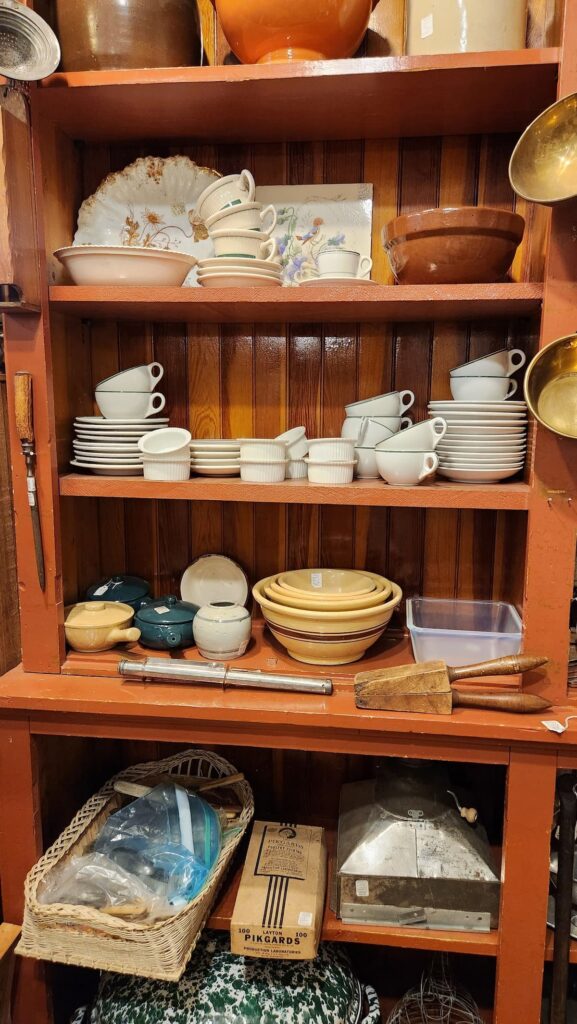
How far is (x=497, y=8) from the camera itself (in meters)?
1.30

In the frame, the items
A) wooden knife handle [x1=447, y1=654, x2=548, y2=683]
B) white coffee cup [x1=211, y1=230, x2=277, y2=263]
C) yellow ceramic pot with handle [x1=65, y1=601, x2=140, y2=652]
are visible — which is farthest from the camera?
yellow ceramic pot with handle [x1=65, y1=601, x2=140, y2=652]

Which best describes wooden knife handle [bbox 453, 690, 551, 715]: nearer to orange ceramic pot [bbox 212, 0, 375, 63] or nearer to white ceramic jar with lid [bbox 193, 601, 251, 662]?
white ceramic jar with lid [bbox 193, 601, 251, 662]

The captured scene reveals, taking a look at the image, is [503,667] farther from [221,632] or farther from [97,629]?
[97,629]

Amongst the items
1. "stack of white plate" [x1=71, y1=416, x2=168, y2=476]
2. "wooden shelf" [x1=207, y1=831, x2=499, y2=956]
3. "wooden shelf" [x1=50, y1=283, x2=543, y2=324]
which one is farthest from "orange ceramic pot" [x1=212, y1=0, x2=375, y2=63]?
"wooden shelf" [x1=207, y1=831, x2=499, y2=956]

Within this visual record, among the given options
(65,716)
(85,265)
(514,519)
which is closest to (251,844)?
A: (65,716)

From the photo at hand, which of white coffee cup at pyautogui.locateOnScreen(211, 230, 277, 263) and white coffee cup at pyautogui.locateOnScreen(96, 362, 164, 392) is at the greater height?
white coffee cup at pyautogui.locateOnScreen(211, 230, 277, 263)

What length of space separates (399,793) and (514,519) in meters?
0.67

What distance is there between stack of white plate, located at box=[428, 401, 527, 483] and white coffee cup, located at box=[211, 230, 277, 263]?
19.6 inches

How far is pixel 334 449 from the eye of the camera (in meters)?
1.41

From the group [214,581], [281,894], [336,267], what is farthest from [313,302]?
[281,894]

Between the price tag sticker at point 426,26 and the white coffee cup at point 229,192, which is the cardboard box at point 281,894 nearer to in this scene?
the white coffee cup at point 229,192

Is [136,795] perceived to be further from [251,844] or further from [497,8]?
[497,8]

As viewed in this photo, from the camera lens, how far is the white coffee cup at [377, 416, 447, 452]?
1376 millimetres

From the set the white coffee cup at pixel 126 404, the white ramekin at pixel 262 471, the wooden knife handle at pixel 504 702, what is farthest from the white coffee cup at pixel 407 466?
the white coffee cup at pixel 126 404
